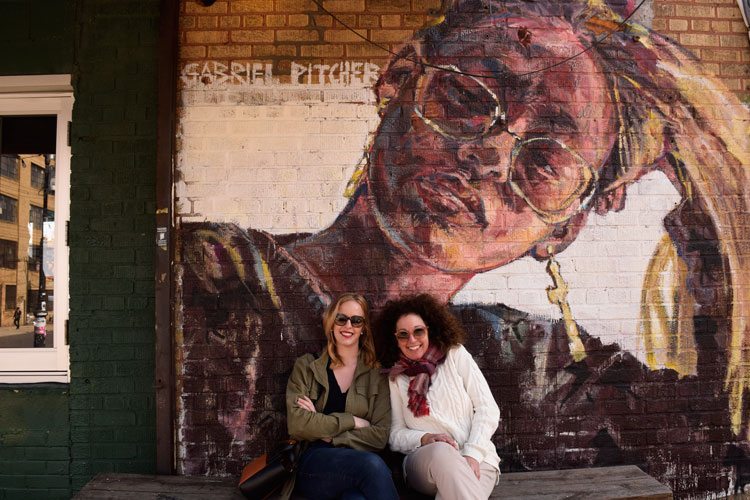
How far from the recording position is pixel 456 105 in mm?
3635

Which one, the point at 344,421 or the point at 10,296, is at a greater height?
the point at 10,296

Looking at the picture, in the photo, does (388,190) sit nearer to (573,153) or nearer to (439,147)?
(439,147)

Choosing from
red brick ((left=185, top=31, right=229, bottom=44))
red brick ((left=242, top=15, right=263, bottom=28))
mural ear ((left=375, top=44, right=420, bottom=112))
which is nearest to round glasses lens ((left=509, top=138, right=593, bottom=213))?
mural ear ((left=375, top=44, right=420, bottom=112))

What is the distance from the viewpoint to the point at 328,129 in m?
3.60

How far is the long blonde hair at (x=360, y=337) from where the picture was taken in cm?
322

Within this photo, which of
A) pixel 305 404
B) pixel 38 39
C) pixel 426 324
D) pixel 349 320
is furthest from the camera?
pixel 38 39

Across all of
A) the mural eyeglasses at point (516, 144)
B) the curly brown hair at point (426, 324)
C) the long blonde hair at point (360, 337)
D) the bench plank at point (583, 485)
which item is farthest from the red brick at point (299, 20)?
the bench plank at point (583, 485)

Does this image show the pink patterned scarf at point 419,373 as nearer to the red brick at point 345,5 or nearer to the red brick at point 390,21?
the red brick at point 390,21

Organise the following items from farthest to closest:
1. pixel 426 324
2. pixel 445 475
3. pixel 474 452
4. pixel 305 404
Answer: pixel 426 324 → pixel 305 404 → pixel 474 452 → pixel 445 475

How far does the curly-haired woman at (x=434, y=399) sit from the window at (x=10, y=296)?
8.51ft

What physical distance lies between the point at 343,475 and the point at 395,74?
8.09 ft

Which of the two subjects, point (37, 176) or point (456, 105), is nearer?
point (456, 105)

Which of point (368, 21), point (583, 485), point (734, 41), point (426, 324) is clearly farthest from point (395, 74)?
point (583, 485)

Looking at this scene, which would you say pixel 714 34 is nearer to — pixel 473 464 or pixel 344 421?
pixel 473 464
